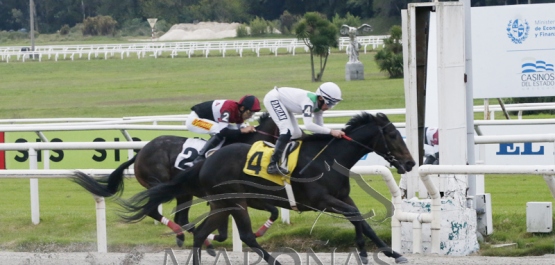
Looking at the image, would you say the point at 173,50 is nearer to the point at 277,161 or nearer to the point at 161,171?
the point at 161,171

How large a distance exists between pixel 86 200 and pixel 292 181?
3.51 metres

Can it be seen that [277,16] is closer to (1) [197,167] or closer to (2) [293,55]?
(2) [293,55]

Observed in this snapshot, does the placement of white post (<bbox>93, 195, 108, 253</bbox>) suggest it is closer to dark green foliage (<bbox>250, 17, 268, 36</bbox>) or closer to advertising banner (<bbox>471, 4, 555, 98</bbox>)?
advertising banner (<bbox>471, 4, 555, 98</bbox>)

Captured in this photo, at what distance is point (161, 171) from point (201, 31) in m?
50.4

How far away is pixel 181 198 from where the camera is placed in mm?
6547

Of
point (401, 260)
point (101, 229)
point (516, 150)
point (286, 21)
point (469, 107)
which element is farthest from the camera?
point (286, 21)

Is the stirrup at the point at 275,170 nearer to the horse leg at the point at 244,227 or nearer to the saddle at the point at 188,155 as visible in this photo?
the horse leg at the point at 244,227

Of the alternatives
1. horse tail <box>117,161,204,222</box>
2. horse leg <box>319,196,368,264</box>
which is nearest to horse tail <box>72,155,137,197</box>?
horse tail <box>117,161,204,222</box>

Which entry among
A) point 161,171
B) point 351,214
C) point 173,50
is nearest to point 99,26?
point 173,50

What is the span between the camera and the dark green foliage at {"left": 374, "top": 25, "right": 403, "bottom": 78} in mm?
24547

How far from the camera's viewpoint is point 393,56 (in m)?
24.6

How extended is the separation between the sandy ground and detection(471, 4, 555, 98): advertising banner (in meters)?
44.2

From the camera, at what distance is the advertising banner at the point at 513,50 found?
36.1 feet

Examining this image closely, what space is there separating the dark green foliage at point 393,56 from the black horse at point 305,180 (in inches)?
742
